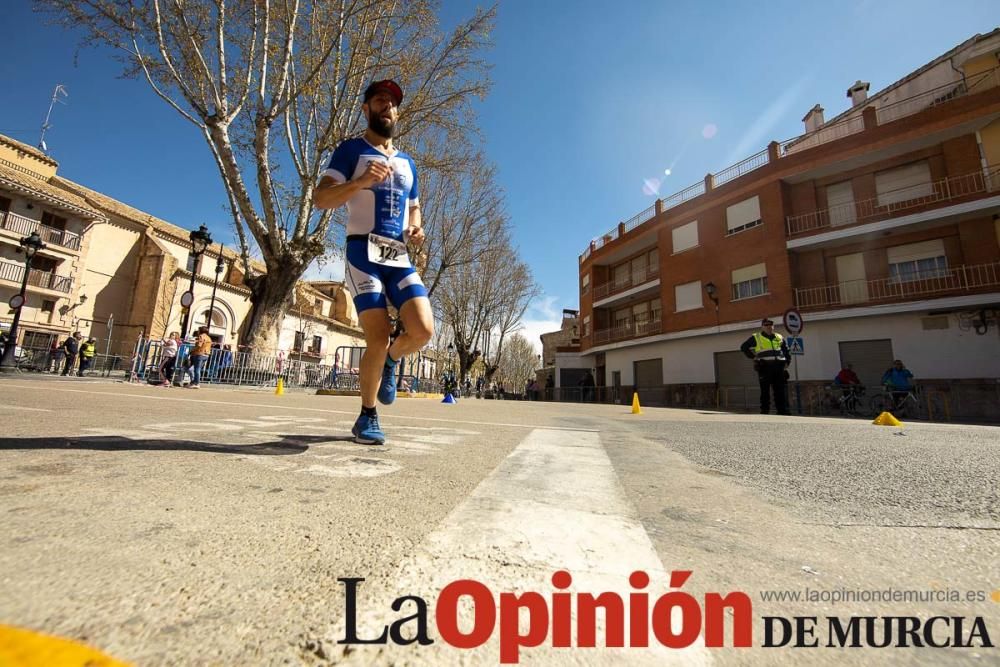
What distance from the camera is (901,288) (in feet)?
49.5

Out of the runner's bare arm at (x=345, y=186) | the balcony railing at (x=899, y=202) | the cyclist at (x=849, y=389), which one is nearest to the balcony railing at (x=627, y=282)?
the balcony railing at (x=899, y=202)

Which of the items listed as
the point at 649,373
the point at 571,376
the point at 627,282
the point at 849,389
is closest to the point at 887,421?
the point at 849,389

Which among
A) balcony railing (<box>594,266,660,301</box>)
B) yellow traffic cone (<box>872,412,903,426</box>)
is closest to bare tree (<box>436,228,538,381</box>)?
balcony railing (<box>594,266,660,301</box>)

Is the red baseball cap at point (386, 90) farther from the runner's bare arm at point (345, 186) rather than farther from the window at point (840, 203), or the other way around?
the window at point (840, 203)

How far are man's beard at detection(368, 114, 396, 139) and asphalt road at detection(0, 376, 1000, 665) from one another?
6.42 ft

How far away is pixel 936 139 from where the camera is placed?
1524 centimetres

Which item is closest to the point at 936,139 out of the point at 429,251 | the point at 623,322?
the point at 623,322

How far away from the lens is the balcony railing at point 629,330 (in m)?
22.9

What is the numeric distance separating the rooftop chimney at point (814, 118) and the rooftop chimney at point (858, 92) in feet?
4.19

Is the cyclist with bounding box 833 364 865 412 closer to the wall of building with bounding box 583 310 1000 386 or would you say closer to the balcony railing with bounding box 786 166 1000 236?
the wall of building with bounding box 583 310 1000 386

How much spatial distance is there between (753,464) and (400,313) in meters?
2.06

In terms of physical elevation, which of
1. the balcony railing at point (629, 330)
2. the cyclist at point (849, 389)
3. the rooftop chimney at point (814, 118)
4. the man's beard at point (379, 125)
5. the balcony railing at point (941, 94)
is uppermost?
the rooftop chimney at point (814, 118)

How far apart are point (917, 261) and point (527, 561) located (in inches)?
831

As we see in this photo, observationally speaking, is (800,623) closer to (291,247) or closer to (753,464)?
(753,464)
